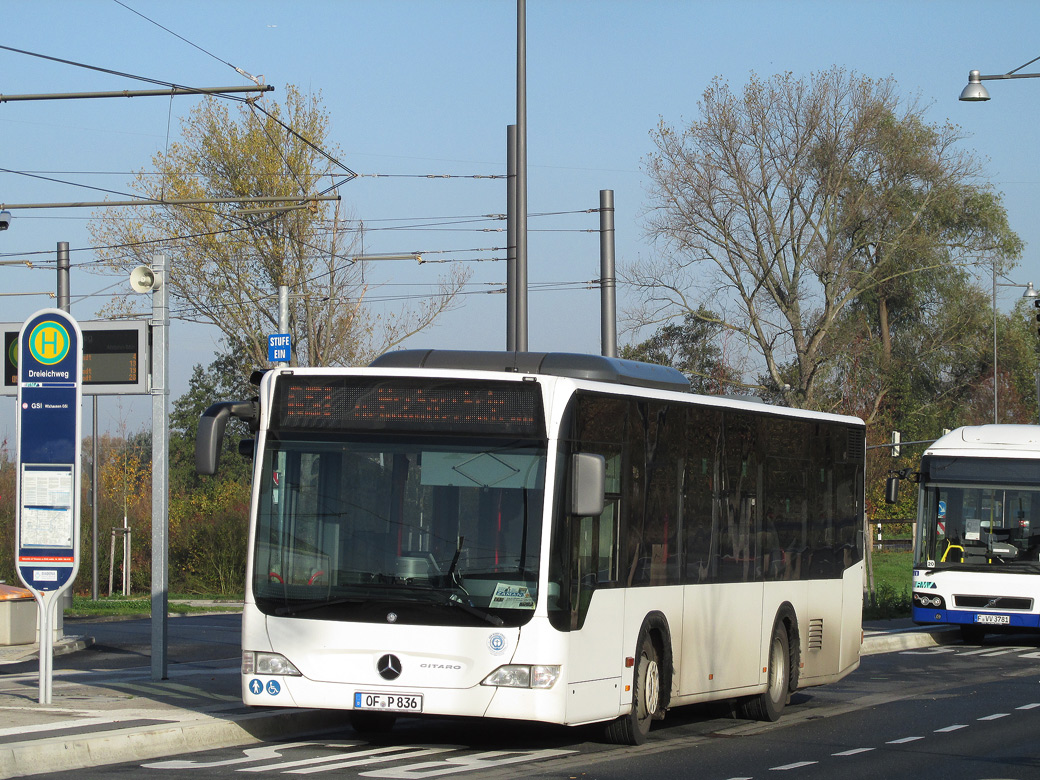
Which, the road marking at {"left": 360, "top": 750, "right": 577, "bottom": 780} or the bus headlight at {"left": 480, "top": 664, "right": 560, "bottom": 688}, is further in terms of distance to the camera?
the bus headlight at {"left": 480, "top": 664, "right": 560, "bottom": 688}

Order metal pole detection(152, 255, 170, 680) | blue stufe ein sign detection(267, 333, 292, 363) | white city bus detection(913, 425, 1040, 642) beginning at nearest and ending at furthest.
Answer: metal pole detection(152, 255, 170, 680)
blue stufe ein sign detection(267, 333, 292, 363)
white city bus detection(913, 425, 1040, 642)

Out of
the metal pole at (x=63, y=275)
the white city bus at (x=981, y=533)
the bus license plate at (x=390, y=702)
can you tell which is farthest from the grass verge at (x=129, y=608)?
the bus license plate at (x=390, y=702)

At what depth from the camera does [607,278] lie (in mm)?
20656

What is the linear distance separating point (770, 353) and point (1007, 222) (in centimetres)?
2176

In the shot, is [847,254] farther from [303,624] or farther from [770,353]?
[303,624]

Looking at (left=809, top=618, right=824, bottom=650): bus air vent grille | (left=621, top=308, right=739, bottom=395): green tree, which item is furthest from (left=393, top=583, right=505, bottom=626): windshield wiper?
(left=621, top=308, right=739, bottom=395): green tree

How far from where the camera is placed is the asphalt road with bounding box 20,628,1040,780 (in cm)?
959

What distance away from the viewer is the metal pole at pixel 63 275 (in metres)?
24.2

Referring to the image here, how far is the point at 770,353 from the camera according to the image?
46500 millimetres

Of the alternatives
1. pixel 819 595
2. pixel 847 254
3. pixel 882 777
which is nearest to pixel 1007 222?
pixel 847 254

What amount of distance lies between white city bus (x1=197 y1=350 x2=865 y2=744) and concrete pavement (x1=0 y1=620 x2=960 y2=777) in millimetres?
731

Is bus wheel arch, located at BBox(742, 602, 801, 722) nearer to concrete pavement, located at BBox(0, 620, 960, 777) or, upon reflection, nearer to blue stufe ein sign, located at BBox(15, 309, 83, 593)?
concrete pavement, located at BBox(0, 620, 960, 777)

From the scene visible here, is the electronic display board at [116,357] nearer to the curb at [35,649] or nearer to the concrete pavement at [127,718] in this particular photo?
the concrete pavement at [127,718]

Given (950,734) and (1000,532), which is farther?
(1000,532)
